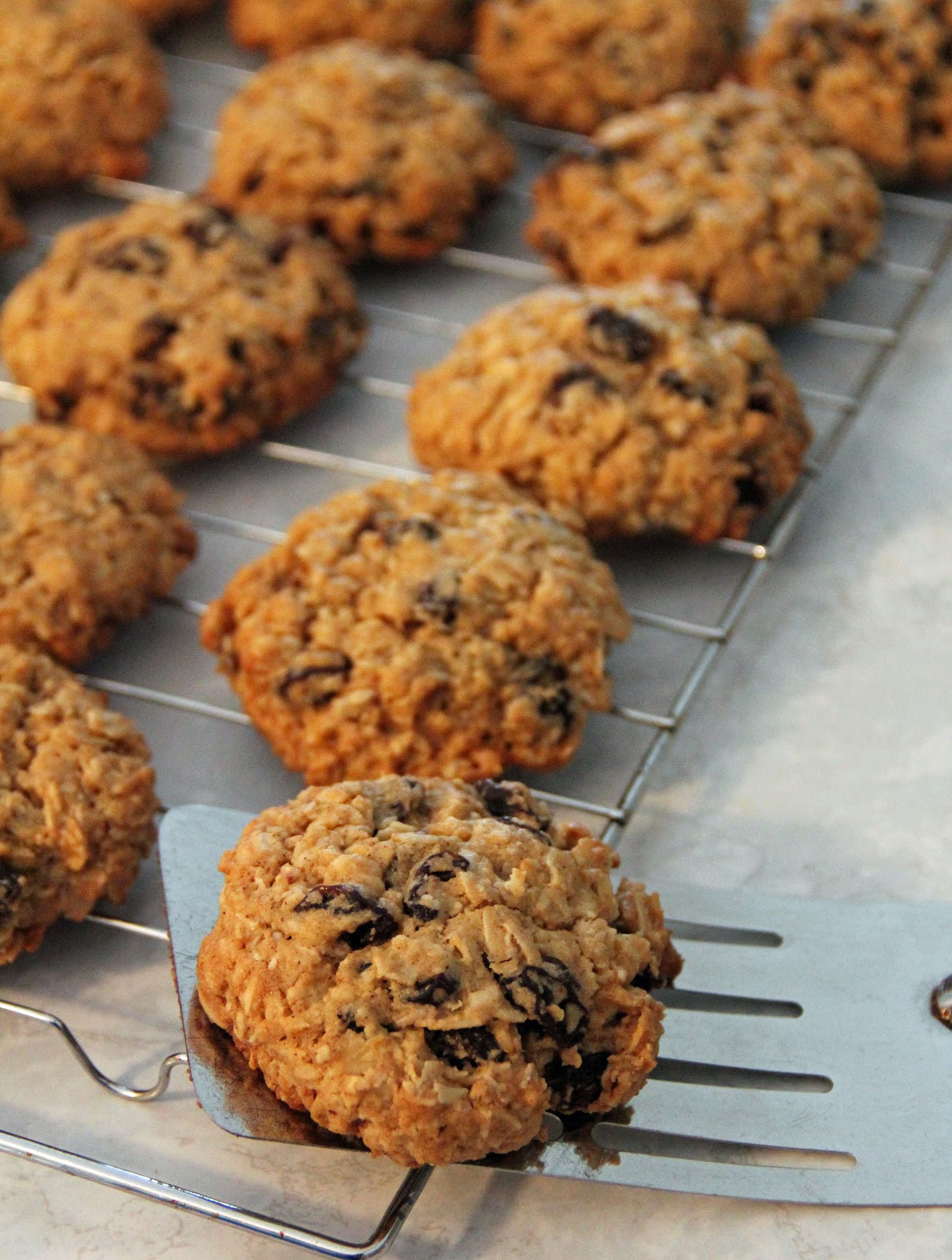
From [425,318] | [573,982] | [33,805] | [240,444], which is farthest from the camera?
[425,318]

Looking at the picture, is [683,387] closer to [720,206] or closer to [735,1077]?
[720,206]

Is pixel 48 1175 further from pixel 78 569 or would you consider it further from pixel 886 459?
pixel 886 459

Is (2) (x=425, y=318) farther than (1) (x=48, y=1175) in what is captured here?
Yes

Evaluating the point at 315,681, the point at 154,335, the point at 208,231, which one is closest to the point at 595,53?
the point at 208,231

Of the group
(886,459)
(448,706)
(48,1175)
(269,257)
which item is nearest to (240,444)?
(269,257)

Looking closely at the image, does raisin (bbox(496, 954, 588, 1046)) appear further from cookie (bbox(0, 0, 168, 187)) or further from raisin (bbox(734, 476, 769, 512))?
cookie (bbox(0, 0, 168, 187))

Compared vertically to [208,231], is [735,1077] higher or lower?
lower
